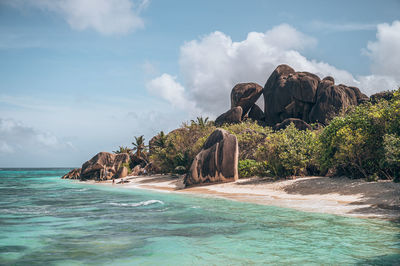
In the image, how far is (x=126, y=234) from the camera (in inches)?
438

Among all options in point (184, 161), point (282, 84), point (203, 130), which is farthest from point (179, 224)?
point (282, 84)

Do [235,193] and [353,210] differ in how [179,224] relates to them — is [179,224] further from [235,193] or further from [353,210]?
[235,193]

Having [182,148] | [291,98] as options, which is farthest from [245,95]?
[182,148]

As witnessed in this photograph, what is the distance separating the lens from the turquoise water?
8219 mm

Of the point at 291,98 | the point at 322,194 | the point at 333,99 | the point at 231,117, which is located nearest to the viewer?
the point at 322,194

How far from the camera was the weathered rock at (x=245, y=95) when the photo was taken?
187 feet

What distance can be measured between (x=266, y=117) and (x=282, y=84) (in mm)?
6078

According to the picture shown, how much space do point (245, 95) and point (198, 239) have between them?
160ft

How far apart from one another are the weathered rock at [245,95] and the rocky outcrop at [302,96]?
198 cm

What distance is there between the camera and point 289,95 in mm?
51938

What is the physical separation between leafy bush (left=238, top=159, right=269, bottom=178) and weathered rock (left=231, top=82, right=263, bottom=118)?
28578 millimetres

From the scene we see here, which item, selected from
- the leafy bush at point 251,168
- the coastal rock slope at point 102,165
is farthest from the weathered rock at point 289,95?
the leafy bush at point 251,168

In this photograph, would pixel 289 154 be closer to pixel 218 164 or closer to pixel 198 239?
pixel 218 164

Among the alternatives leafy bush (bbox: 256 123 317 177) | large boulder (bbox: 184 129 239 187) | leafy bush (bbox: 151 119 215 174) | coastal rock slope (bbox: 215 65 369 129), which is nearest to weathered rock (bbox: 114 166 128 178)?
leafy bush (bbox: 151 119 215 174)
